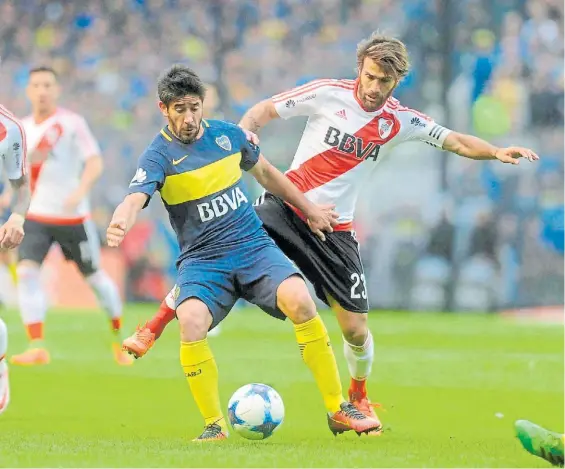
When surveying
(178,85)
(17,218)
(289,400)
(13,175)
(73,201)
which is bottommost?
(289,400)

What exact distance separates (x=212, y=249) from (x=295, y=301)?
0.55m

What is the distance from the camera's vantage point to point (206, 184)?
643 cm

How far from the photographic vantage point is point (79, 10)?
73.5 ft

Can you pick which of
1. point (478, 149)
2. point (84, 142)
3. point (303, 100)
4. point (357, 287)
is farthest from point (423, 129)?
point (84, 142)

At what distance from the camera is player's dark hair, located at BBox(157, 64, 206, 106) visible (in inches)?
243

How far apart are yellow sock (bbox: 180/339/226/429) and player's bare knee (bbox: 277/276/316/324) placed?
0.46 metres

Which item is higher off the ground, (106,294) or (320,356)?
(320,356)

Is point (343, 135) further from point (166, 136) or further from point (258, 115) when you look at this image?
point (166, 136)

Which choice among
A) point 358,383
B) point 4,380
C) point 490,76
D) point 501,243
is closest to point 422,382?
point 358,383

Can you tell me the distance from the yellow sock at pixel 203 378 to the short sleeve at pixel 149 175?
2.73ft

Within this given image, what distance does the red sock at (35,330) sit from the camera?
11.0m

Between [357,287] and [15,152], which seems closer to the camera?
[15,152]

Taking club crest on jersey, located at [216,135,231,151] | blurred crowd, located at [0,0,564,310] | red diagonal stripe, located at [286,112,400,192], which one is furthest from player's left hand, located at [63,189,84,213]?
blurred crowd, located at [0,0,564,310]

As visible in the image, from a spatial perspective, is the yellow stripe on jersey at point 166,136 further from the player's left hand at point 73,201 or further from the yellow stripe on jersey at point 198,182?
the player's left hand at point 73,201
